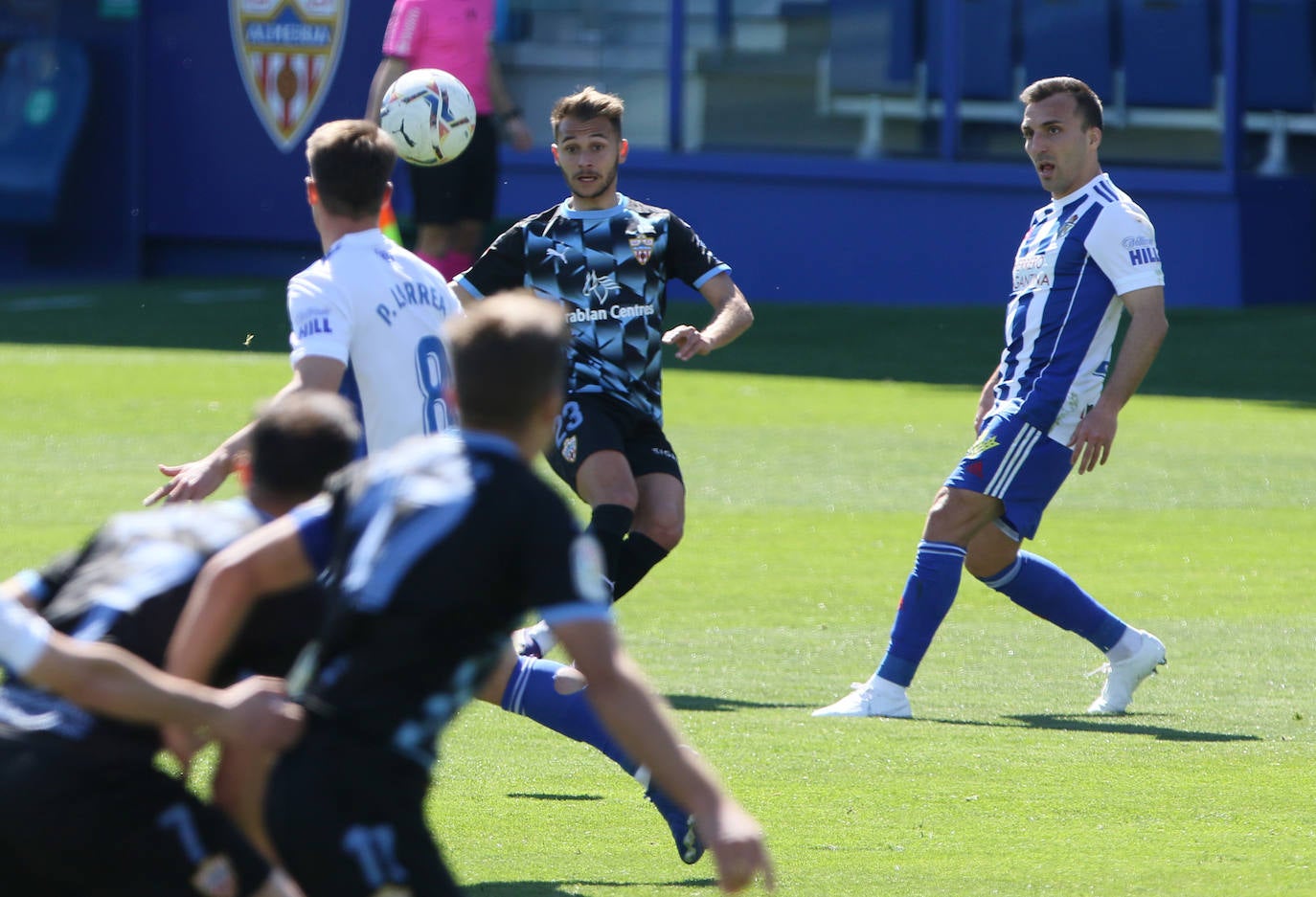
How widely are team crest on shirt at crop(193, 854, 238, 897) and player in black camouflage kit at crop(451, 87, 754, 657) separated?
143 inches

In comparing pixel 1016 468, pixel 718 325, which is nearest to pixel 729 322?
pixel 718 325

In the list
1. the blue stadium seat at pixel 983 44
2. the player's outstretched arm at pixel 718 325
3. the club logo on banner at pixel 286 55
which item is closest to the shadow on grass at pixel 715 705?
the player's outstretched arm at pixel 718 325

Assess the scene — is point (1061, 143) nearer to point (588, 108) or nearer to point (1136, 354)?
point (1136, 354)

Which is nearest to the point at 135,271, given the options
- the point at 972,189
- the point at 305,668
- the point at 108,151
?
the point at 108,151

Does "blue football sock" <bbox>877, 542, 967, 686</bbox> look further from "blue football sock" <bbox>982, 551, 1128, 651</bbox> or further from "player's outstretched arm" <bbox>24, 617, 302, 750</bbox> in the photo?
"player's outstretched arm" <bbox>24, 617, 302, 750</bbox>

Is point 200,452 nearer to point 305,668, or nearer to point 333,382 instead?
point 333,382

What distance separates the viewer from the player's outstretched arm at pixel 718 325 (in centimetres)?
668

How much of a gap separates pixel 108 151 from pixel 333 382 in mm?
18548

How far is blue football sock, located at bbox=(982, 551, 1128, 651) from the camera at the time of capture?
755 centimetres

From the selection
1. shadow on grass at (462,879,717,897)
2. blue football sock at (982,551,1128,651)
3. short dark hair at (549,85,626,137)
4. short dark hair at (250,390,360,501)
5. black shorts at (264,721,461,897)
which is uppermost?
short dark hair at (549,85,626,137)

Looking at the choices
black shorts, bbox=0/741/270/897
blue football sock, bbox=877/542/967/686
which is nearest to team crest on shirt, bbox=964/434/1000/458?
blue football sock, bbox=877/542/967/686

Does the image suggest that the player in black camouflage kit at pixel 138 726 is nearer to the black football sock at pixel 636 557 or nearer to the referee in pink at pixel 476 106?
the black football sock at pixel 636 557

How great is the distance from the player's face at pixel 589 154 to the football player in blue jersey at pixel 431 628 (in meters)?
3.81

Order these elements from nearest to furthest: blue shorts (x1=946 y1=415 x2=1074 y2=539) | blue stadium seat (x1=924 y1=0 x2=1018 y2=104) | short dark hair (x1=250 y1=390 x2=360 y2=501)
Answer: short dark hair (x1=250 y1=390 x2=360 y2=501)
blue shorts (x1=946 y1=415 x2=1074 y2=539)
blue stadium seat (x1=924 y1=0 x2=1018 y2=104)
